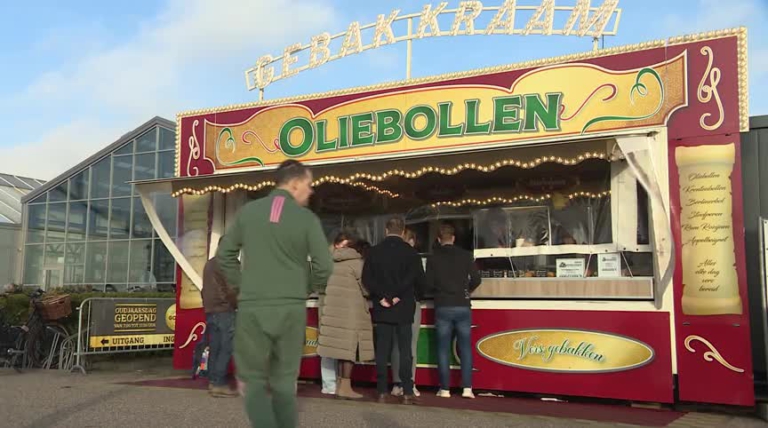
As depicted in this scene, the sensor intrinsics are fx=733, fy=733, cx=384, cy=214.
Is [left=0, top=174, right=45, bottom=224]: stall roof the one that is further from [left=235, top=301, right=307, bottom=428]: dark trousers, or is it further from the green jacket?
[left=235, top=301, right=307, bottom=428]: dark trousers

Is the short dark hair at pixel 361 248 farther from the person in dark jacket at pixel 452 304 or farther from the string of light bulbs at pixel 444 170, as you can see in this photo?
the person in dark jacket at pixel 452 304

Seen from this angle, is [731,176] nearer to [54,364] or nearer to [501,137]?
[501,137]

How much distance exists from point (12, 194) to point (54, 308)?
24011 millimetres

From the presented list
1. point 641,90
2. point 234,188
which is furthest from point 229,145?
point 641,90

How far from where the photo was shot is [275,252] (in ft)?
13.0

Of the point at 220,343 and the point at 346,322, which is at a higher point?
the point at 346,322

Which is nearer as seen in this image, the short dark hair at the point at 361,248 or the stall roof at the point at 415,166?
the stall roof at the point at 415,166

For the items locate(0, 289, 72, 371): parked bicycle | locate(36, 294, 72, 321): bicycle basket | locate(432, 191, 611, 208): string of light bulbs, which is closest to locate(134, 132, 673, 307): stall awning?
locate(432, 191, 611, 208): string of light bulbs

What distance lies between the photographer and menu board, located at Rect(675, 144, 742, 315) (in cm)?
702

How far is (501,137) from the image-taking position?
840 centimetres

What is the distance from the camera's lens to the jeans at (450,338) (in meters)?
7.80

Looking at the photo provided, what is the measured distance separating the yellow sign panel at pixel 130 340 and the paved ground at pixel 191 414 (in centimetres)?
250

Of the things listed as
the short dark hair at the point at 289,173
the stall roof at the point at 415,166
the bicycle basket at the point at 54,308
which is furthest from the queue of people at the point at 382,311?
the bicycle basket at the point at 54,308

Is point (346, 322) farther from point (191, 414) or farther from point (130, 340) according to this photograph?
point (130, 340)
